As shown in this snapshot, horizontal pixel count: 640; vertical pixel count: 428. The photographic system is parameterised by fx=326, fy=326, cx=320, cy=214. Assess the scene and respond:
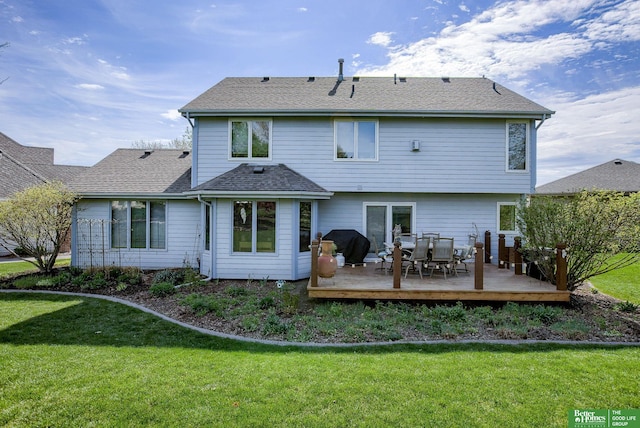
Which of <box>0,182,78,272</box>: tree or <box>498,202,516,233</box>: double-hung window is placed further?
<box>498,202,516,233</box>: double-hung window

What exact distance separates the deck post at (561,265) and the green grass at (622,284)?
246 cm

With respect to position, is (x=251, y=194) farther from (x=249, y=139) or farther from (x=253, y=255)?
(x=249, y=139)

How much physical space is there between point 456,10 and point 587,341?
12.8 meters

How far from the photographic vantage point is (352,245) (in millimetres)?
10500

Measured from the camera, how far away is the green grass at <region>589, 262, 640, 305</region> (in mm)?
8703

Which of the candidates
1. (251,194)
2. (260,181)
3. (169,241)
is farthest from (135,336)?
(169,241)

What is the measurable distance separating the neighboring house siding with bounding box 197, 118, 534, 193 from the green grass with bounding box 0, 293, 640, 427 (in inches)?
256

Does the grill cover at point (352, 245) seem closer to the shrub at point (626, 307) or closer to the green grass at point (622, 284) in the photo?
the shrub at point (626, 307)

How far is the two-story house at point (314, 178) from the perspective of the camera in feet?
32.3

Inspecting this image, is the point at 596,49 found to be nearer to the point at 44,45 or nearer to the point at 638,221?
the point at 638,221

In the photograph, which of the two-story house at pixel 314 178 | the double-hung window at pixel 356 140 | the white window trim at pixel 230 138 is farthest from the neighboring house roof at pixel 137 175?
the double-hung window at pixel 356 140

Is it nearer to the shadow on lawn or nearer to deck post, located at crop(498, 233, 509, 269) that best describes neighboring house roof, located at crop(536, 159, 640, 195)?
deck post, located at crop(498, 233, 509, 269)

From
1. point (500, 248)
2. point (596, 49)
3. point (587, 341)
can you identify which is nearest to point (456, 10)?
point (596, 49)

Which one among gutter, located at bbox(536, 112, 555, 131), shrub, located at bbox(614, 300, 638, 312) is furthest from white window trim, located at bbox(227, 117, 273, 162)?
shrub, located at bbox(614, 300, 638, 312)
